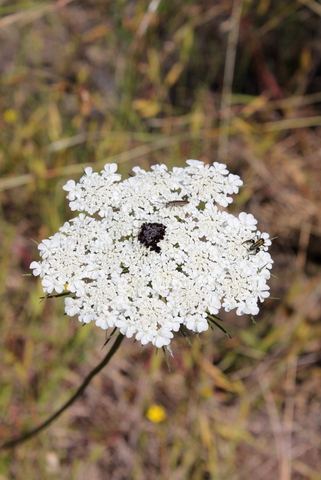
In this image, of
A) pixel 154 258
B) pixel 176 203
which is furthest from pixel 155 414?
pixel 176 203

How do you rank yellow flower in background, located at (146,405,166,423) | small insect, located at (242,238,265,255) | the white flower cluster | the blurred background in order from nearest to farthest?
the white flower cluster
small insect, located at (242,238,265,255)
yellow flower in background, located at (146,405,166,423)
the blurred background

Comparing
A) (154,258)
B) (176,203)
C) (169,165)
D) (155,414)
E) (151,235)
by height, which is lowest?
(155,414)

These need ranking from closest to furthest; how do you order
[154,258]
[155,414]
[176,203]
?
[154,258], [176,203], [155,414]

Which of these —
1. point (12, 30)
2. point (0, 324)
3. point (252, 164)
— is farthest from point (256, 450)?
point (12, 30)

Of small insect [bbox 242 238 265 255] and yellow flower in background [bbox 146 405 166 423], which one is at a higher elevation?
small insect [bbox 242 238 265 255]

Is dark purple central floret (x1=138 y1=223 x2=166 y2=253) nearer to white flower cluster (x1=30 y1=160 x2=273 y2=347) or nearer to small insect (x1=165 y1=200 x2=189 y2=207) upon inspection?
white flower cluster (x1=30 y1=160 x2=273 y2=347)

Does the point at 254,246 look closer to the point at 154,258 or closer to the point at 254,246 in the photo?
the point at 254,246

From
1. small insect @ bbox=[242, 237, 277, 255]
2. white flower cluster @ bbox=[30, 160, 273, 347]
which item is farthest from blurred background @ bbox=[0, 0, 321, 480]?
small insect @ bbox=[242, 237, 277, 255]

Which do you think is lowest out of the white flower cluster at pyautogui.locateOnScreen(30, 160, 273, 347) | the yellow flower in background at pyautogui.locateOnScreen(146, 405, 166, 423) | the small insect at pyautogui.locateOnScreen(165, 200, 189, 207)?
the yellow flower in background at pyautogui.locateOnScreen(146, 405, 166, 423)
